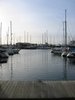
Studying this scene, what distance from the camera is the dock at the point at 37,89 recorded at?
7.06 m

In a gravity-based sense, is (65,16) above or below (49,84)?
above

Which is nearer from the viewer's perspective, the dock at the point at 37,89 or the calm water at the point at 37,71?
the dock at the point at 37,89

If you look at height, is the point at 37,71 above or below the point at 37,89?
below

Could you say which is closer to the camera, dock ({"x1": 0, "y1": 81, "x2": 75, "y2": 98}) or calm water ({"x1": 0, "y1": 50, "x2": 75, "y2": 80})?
dock ({"x1": 0, "y1": 81, "x2": 75, "y2": 98})

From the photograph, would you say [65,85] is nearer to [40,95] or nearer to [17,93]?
[40,95]

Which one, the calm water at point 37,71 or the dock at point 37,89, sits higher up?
the dock at point 37,89

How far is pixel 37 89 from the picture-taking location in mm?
7852

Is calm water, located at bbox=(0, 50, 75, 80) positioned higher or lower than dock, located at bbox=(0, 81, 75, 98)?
lower

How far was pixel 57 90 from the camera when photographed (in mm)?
7727

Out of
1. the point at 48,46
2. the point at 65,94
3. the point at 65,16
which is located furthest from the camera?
the point at 48,46

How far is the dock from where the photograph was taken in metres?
7.06

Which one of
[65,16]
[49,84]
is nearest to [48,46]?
[65,16]

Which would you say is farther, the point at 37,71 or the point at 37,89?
the point at 37,71

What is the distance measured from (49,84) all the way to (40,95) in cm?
167
